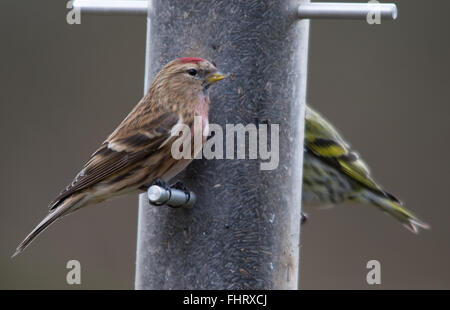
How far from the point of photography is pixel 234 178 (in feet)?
15.5

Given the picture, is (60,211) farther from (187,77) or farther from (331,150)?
(331,150)

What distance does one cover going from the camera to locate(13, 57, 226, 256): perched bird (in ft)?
14.9

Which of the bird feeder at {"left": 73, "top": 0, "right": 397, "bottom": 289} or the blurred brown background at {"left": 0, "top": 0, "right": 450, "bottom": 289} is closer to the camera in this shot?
the bird feeder at {"left": 73, "top": 0, "right": 397, "bottom": 289}

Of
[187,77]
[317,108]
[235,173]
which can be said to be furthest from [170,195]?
[317,108]

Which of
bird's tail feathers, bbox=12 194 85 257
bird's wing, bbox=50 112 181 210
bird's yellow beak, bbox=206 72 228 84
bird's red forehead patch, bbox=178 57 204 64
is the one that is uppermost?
bird's red forehead patch, bbox=178 57 204 64

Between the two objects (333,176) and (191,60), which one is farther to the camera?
(333,176)

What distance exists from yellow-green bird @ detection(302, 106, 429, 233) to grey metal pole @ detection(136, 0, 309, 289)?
4.27ft

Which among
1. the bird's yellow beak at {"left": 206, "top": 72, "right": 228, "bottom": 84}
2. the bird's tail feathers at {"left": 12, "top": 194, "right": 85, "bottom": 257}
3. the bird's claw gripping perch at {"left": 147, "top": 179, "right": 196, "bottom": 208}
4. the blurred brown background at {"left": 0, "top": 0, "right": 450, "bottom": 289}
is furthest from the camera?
the blurred brown background at {"left": 0, "top": 0, "right": 450, "bottom": 289}

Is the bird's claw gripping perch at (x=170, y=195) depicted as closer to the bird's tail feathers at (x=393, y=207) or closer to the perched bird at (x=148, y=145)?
the perched bird at (x=148, y=145)

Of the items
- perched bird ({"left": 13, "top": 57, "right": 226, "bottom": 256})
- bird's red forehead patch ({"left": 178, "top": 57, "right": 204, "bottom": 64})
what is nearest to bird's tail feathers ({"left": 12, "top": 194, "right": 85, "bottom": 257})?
perched bird ({"left": 13, "top": 57, "right": 226, "bottom": 256})

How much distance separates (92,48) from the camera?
11.3 metres

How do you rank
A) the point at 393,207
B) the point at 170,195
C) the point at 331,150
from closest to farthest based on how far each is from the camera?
the point at 170,195 < the point at 331,150 < the point at 393,207

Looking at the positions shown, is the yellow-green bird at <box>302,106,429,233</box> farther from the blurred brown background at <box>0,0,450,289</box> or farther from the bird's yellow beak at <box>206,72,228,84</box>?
the blurred brown background at <box>0,0,450,289</box>

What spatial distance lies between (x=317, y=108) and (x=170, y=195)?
6002 mm
